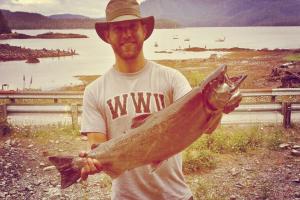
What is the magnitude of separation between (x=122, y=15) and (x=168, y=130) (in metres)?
0.99

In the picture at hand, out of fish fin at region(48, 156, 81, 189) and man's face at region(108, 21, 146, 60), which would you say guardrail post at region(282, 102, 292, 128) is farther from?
fish fin at region(48, 156, 81, 189)

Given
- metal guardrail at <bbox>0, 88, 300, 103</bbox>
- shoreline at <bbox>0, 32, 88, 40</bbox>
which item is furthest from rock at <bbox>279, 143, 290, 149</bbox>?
shoreline at <bbox>0, 32, 88, 40</bbox>

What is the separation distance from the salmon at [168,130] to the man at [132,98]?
0.20m

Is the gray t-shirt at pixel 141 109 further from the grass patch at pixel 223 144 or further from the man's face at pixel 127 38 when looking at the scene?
the grass patch at pixel 223 144

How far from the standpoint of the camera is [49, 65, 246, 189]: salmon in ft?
7.60

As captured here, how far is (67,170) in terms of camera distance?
2783 mm

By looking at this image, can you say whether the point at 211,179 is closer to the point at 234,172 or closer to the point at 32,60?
the point at 234,172

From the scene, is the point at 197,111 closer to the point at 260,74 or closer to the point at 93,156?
the point at 93,156

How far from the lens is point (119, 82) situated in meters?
2.95

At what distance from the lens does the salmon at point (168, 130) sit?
2.32 metres

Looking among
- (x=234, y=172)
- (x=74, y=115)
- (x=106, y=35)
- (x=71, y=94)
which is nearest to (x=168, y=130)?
(x=106, y=35)

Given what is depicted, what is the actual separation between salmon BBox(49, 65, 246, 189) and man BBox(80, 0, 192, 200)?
0.20 meters

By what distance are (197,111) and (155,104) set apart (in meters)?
0.50

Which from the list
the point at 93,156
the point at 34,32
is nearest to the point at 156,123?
the point at 93,156
